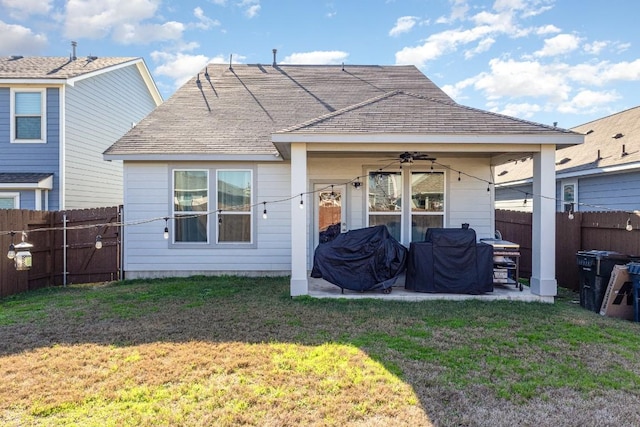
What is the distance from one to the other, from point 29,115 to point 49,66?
1954 millimetres

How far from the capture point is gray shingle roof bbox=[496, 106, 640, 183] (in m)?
9.38

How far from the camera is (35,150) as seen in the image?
A: 9.96 meters

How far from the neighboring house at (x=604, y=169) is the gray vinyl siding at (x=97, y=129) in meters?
11.0

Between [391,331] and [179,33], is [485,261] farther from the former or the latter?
[179,33]

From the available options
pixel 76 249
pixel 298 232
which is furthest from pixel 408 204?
pixel 76 249

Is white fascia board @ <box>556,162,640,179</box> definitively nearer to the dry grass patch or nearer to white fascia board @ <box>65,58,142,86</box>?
the dry grass patch

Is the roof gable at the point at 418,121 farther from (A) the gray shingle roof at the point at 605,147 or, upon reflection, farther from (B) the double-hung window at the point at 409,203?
(A) the gray shingle roof at the point at 605,147

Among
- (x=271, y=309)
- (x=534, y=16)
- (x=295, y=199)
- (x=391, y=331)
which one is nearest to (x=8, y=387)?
(x=271, y=309)

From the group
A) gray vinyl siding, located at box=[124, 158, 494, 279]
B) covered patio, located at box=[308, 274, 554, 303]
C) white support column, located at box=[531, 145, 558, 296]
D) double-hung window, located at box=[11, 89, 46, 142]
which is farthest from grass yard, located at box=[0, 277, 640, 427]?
double-hung window, located at box=[11, 89, 46, 142]

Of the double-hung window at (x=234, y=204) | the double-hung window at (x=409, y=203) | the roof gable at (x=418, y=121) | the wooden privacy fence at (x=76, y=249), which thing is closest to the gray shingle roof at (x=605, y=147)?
the roof gable at (x=418, y=121)

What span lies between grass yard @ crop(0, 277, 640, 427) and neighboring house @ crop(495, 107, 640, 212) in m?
4.36

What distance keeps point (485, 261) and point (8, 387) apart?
6319 mm

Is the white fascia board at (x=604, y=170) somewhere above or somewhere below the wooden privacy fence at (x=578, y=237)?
above

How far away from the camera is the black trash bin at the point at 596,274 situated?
5.87m
